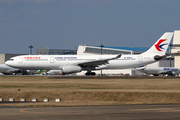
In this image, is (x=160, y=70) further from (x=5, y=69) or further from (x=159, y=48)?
(x=5, y=69)

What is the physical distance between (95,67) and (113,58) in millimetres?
4767

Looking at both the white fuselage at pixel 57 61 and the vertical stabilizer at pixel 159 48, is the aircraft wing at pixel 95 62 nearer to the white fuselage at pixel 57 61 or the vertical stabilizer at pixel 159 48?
the white fuselage at pixel 57 61

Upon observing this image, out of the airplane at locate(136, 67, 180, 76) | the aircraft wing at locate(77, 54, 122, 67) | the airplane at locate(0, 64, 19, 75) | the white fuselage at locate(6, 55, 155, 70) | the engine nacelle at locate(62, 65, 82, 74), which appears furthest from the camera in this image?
the airplane at locate(0, 64, 19, 75)

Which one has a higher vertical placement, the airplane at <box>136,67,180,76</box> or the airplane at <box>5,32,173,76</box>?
the airplane at <box>5,32,173,76</box>

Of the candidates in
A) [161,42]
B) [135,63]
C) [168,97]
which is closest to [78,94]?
[168,97]

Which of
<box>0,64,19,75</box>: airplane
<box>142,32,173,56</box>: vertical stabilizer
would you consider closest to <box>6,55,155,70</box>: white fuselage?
<box>142,32,173,56</box>: vertical stabilizer

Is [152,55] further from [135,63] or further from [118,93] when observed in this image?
[118,93]

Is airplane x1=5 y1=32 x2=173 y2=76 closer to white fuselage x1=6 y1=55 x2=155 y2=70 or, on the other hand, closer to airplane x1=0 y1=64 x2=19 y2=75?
white fuselage x1=6 y1=55 x2=155 y2=70

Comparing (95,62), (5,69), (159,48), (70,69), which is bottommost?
(70,69)

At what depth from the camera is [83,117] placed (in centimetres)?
1434

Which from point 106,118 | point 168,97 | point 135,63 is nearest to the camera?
point 106,118

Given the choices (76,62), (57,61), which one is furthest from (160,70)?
(57,61)

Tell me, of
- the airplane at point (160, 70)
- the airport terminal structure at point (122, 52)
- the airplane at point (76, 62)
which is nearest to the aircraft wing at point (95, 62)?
the airplane at point (76, 62)

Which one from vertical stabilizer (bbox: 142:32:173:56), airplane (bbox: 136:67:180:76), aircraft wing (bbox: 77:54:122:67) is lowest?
airplane (bbox: 136:67:180:76)
